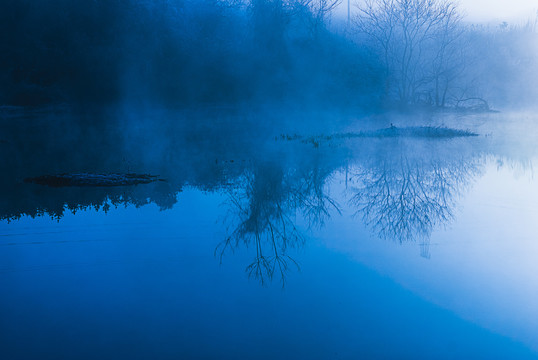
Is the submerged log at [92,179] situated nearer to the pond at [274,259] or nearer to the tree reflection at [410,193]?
the pond at [274,259]

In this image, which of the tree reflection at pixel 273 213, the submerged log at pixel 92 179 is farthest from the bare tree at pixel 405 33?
the submerged log at pixel 92 179

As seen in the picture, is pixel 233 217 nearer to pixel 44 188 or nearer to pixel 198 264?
pixel 198 264

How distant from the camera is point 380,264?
636 cm

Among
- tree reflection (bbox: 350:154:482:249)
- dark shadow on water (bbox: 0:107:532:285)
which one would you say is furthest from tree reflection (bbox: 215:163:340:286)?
tree reflection (bbox: 350:154:482:249)

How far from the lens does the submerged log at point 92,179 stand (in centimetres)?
1118

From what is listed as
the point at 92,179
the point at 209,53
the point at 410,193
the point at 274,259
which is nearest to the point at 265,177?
the point at 410,193

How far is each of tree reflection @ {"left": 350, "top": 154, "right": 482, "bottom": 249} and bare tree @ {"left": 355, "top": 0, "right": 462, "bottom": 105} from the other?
1699cm

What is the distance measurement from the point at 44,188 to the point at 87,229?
134 inches

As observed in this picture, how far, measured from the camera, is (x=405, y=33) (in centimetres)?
3106

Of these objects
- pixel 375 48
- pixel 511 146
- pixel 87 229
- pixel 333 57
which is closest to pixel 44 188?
pixel 87 229

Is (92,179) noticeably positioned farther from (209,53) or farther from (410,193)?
(209,53)

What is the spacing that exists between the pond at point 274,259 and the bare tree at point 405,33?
1658 cm

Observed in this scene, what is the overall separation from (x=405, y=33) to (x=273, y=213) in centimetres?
2546

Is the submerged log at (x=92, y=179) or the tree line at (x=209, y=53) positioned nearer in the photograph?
the submerged log at (x=92, y=179)
